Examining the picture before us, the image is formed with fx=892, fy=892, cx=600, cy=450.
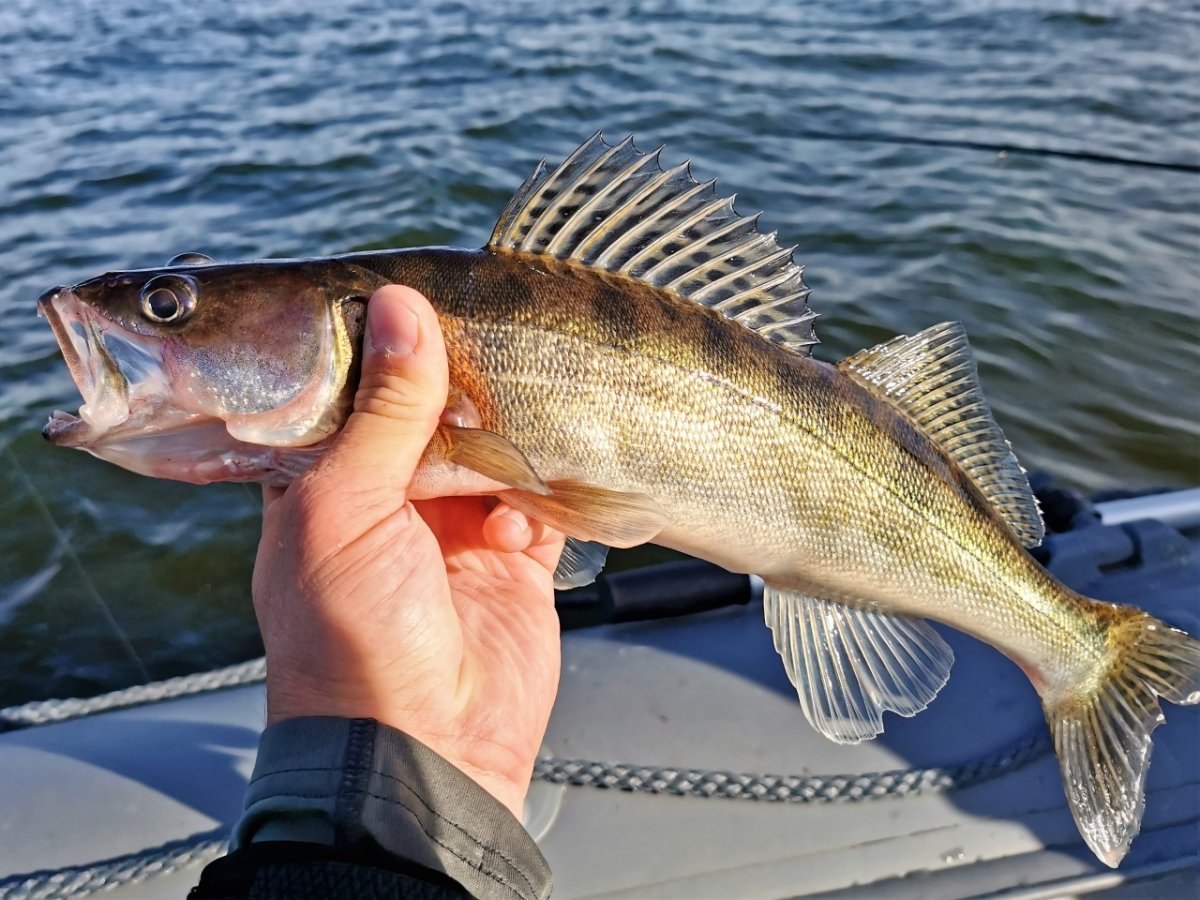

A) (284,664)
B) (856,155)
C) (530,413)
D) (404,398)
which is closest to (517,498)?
(530,413)

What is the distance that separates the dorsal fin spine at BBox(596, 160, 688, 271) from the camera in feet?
7.45

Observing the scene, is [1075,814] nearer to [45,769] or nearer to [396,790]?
[396,790]

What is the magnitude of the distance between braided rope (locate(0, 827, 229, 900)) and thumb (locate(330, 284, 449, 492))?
1211 mm

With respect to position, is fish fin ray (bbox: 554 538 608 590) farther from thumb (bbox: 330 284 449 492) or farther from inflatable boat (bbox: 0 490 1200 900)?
thumb (bbox: 330 284 449 492)

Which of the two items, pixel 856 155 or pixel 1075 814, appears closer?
pixel 1075 814

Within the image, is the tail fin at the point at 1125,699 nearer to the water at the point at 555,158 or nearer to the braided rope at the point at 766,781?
the braided rope at the point at 766,781

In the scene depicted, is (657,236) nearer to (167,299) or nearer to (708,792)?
(167,299)

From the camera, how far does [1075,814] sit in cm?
234

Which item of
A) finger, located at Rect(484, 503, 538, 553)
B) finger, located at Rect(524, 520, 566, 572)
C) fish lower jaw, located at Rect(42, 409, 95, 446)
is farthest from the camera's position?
finger, located at Rect(524, 520, 566, 572)

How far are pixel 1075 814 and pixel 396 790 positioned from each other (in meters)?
1.78

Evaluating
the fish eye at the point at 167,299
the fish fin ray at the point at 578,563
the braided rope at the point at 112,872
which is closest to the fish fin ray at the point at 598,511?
the fish fin ray at the point at 578,563

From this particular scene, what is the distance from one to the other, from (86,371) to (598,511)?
1227 mm

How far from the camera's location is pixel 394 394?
1951mm

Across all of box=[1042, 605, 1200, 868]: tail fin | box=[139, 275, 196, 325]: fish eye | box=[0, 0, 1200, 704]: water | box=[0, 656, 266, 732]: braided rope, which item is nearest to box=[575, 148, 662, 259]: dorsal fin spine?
box=[139, 275, 196, 325]: fish eye
